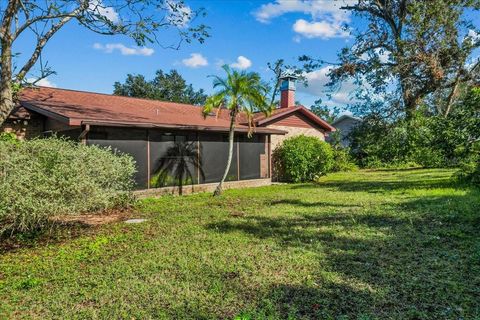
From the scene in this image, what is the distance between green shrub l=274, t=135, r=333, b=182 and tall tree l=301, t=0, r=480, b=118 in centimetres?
424

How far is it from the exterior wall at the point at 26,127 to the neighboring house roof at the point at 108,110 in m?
0.50

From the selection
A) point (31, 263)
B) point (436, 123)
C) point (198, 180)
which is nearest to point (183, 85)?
point (198, 180)

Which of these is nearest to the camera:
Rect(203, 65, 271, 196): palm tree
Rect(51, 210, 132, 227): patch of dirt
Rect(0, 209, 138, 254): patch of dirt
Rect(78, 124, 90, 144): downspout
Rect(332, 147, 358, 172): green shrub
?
Rect(0, 209, 138, 254): patch of dirt

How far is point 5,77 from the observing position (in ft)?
25.5

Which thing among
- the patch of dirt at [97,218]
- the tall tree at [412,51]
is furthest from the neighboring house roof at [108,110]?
the tall tree at [412,51]

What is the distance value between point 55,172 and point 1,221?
118 centimetres

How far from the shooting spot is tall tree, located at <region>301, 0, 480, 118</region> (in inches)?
587

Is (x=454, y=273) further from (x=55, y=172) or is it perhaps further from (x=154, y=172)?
(x=154, y=172)

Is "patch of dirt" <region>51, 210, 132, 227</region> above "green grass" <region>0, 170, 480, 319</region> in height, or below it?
above

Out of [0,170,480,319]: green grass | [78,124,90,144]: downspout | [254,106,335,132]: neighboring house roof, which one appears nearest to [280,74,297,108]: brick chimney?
[254,106,335,132]: neighboring house roof

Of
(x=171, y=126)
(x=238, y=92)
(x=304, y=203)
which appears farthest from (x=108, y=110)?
(x=304, y=203)

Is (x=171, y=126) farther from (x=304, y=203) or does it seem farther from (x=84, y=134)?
(x=304, y=203)

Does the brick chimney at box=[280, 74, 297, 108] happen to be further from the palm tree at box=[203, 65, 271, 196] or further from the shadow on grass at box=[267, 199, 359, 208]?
the shadow on grass at box=[267, 199, 359, 208]

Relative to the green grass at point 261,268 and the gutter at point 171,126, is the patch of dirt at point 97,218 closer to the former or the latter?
the green grass at point 261,268
